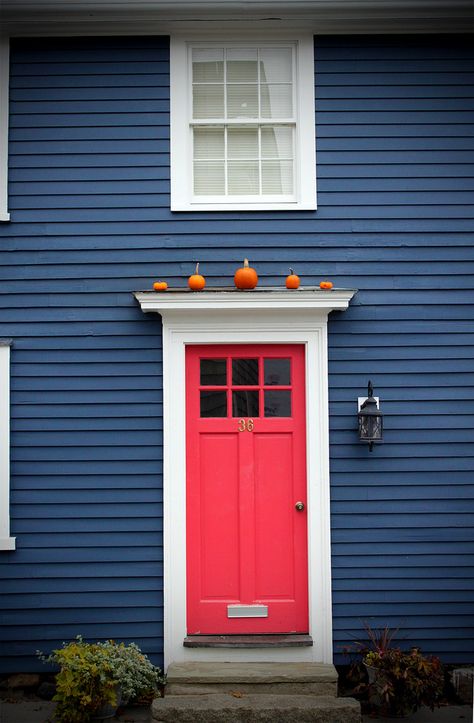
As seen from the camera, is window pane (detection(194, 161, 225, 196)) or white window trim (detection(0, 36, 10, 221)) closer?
white window trim (detection(0, 36, 10, 221))

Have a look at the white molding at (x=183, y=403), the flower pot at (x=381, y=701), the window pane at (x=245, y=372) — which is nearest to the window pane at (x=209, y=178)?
the white molding at (x=183, y=403)

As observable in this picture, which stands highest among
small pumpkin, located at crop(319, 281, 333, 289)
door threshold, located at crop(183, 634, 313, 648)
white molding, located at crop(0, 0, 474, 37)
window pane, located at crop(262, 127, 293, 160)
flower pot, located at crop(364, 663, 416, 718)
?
white molding, located at crop(0, 0, 474, 37)

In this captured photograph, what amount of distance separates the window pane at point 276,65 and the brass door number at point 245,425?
9.36 ft

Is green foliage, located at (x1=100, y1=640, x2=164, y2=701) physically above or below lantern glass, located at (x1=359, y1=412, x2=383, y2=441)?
below

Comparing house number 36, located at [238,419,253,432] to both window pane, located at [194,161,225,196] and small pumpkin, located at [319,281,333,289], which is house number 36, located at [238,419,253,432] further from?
window pane, located at [194,161,225,196]

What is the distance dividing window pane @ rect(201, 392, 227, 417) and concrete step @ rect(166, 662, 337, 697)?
6.44ft

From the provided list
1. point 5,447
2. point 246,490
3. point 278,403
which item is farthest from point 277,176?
point 5,447

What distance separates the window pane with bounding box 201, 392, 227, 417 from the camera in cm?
596

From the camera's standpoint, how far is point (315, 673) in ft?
17.6

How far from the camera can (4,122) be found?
6020mm

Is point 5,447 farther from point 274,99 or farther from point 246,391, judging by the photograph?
point 274,99

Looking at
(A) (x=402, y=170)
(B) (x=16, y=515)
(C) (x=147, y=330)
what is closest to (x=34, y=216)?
(C) (x=147, y=330)

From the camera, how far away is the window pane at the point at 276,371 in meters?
5.99

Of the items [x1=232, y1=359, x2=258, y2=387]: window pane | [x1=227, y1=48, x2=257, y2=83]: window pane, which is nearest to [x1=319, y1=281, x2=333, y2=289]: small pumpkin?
[x1=232, y1=359, x2=258, y2=387]: window pane
